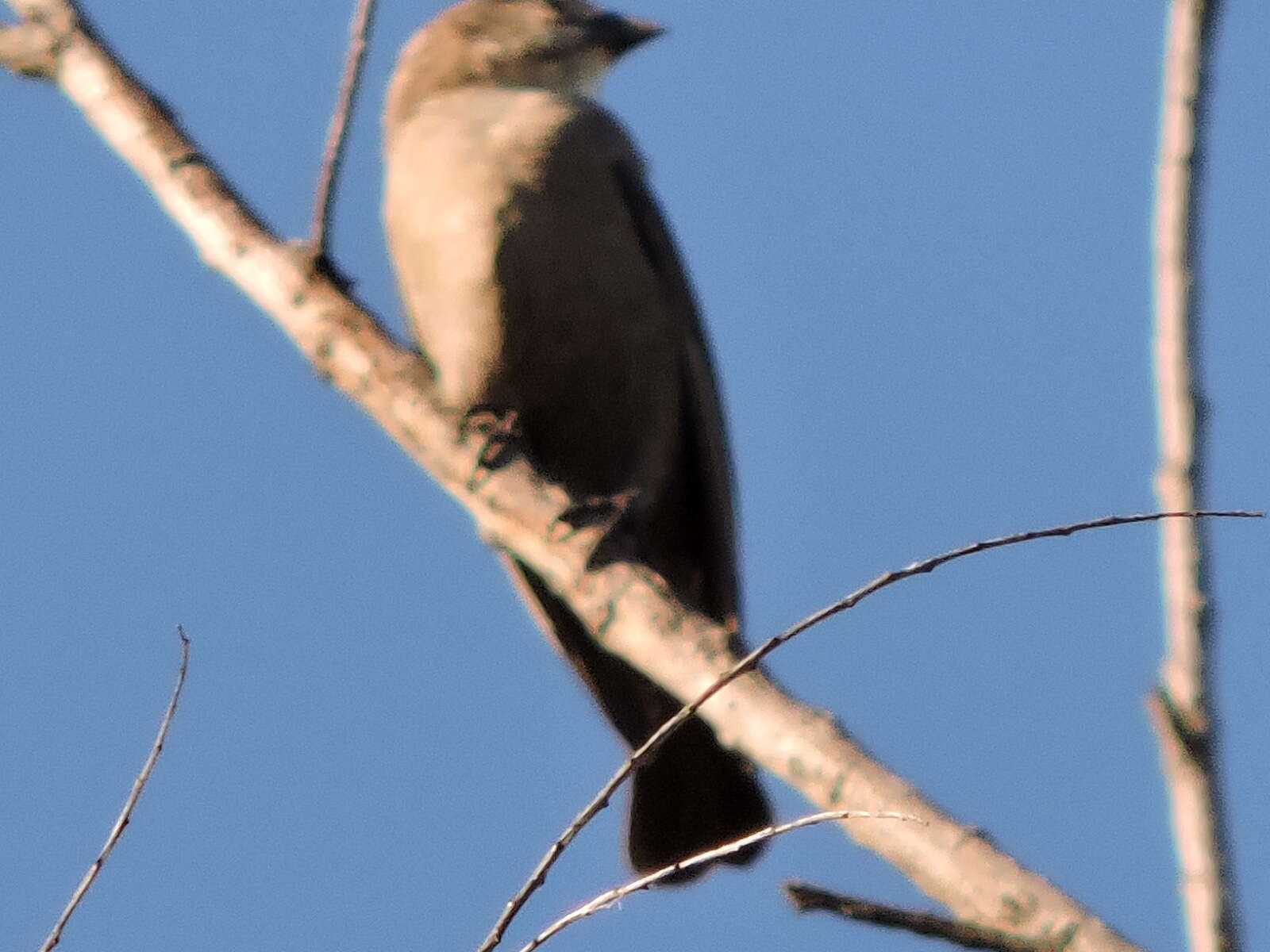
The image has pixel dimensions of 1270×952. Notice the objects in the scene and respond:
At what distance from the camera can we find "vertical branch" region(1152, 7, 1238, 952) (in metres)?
1.92

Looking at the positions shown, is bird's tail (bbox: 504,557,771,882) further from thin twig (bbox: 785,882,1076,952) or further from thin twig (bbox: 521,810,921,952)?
thin twig (bbox: 785,882,1076,952)

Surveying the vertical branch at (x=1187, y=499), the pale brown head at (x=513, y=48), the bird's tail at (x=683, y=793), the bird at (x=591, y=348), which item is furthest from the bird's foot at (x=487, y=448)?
the vertical branch at (x=1187, y=499)

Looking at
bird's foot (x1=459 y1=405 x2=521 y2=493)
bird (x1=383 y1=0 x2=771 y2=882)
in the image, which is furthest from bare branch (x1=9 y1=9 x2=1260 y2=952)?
bird (x1=383 y1=0 x2=771 y2=882)

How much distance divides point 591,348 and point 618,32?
5.38 feet

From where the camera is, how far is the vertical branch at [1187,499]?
1.92 metres

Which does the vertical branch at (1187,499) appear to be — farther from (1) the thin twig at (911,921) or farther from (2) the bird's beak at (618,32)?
(2) the bird's beak at (618,32)

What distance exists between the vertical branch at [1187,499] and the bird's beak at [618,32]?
449 cm

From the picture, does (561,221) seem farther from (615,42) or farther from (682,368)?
(615,42)

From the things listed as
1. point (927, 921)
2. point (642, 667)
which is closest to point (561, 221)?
point (642, 667)

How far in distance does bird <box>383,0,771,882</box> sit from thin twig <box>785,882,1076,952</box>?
9.78 feet

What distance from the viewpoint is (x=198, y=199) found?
4.44 metres

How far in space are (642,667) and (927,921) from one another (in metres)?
1.29

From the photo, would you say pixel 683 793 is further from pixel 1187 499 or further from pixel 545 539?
pixel 1187 499

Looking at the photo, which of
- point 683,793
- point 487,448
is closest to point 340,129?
point 487,448
